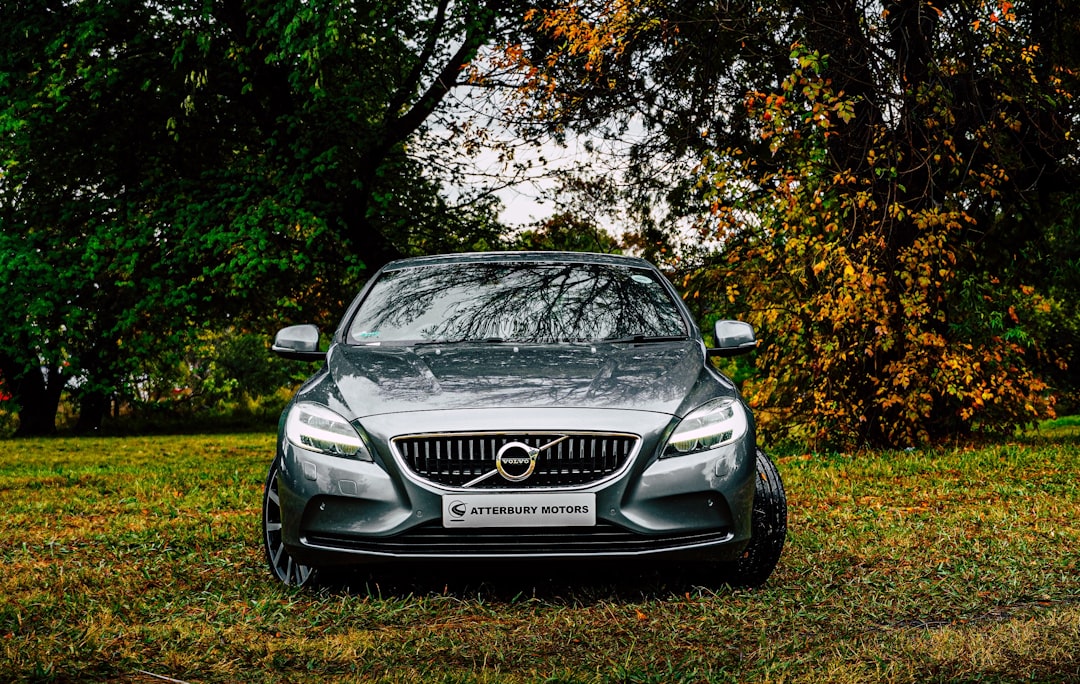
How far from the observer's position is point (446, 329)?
589cm

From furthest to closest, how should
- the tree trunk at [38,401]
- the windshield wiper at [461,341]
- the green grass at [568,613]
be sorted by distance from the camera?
1. the tree trunk at [38,401]
2. the windshield wiper at [461,341]
3. the green grass at [568,613]

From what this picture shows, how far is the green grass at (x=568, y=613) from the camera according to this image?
158 inches

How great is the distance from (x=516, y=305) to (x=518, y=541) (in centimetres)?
165

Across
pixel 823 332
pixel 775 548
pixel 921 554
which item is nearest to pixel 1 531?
pixel 775 548

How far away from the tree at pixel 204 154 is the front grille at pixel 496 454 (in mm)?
11376

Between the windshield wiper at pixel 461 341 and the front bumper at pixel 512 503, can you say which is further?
the windshield wiper at pixel 461 341

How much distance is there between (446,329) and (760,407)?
9.12 meters

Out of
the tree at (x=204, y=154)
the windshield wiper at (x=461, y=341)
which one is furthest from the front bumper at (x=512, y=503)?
the tree at (x=204, y=154)

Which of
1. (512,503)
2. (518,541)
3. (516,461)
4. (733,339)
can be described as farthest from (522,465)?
(733,339)

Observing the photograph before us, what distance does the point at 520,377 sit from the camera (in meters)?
5.08

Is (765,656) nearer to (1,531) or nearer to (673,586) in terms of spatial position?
(673,586)

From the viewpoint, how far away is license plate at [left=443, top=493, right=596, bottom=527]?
4656mm

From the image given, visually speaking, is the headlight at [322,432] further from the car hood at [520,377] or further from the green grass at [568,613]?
the green grass at [568,613]

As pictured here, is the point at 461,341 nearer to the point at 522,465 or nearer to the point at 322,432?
the point at 322,432
